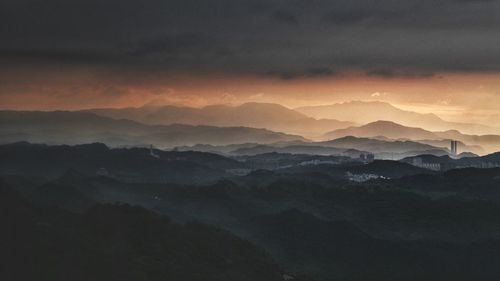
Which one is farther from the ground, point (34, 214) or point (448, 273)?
point (34, 214)

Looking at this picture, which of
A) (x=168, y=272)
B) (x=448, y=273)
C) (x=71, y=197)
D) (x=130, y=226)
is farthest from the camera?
(x=71, y=197)

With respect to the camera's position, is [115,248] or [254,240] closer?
[115,248]

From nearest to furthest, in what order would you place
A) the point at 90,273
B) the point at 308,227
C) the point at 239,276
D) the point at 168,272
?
the point at 90,273 < the point at 168,272 < the point at 239,276 < the point at 308,227

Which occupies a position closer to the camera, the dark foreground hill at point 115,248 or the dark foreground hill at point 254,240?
the dark foreground hill at point 115,248

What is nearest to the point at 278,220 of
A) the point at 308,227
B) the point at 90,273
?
the point at 308,227

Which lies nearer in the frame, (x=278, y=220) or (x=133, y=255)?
(x=133, y=255)

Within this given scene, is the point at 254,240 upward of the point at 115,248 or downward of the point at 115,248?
downward

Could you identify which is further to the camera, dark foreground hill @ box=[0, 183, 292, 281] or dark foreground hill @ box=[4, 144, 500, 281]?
dark foreground hill @ box=[4, 144, 500, 281]

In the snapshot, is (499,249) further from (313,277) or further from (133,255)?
(133,255)
